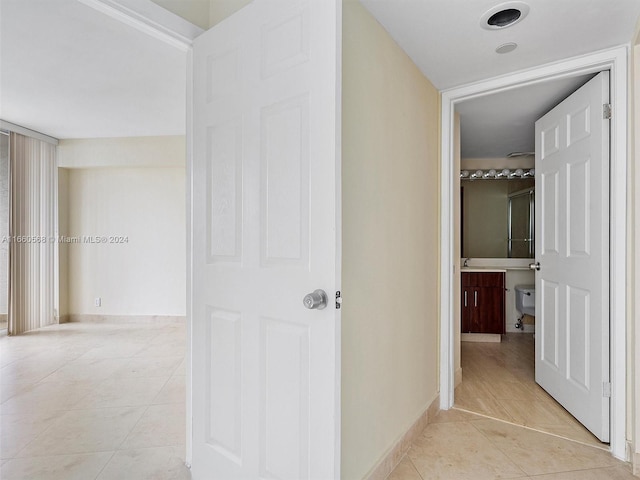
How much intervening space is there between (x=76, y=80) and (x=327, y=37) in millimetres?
3235

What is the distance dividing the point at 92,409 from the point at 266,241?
7.22 ft

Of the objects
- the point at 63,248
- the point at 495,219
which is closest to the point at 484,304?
the point at 495,219

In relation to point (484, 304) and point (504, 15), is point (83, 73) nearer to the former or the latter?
point (504, 15)

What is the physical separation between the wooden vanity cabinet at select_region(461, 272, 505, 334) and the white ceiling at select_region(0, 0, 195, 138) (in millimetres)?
3882

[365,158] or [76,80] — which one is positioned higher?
[76,80]

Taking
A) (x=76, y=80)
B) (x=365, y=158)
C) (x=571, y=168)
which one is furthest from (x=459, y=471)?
(x=76, y=80)

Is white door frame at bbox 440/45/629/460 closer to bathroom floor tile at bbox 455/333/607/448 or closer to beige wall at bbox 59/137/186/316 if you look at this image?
bathroom floor tile at bbox 455/333/607/448

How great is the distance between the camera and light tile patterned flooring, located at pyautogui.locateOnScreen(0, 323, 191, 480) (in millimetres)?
1976

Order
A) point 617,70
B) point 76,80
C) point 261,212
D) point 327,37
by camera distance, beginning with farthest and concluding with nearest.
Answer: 1. point 76,80
2. point 617,70
3. point 261,212
4. point 327,37

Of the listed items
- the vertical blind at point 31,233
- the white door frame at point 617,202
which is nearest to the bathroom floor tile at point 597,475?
the white door frame at point 617,202

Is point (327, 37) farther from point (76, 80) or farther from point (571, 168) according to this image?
point (76, 80)

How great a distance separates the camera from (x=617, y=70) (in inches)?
80.9

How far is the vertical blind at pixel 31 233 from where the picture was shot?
481 centimetres

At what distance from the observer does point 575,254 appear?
8.05 feet
